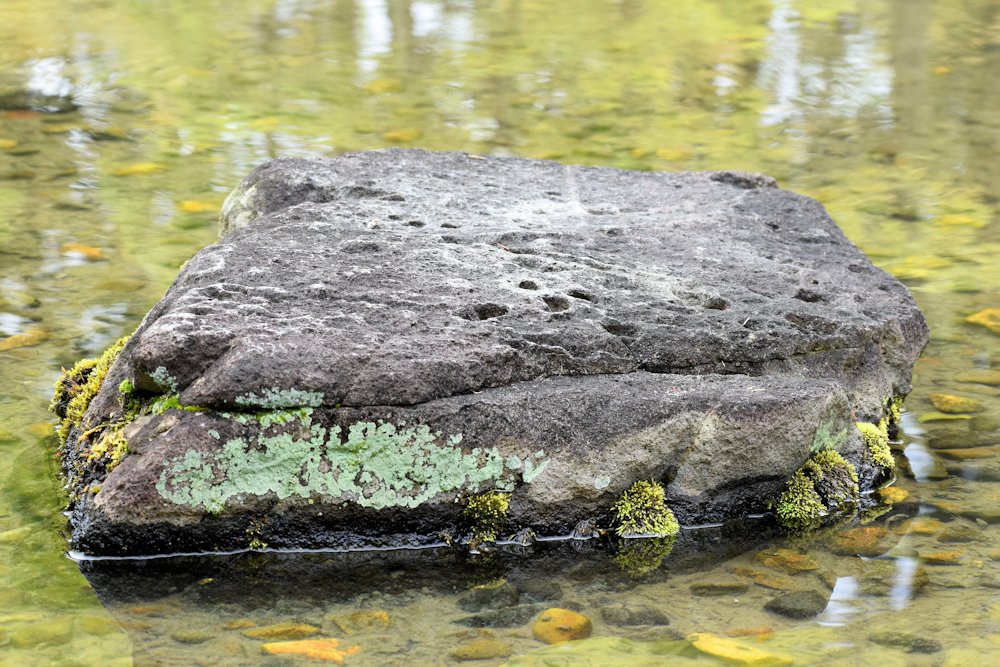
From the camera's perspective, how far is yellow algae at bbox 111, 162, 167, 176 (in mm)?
7113

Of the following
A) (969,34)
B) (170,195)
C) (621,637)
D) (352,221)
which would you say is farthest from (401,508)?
(969,34)

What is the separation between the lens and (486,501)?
11.0ft

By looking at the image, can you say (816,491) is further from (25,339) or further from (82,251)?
(82,251)

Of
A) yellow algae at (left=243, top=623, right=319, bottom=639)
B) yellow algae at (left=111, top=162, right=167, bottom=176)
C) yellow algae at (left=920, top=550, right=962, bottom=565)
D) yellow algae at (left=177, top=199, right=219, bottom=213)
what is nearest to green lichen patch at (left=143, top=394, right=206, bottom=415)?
yellow algae at (left=243, top=623, right=319, bottom=639)

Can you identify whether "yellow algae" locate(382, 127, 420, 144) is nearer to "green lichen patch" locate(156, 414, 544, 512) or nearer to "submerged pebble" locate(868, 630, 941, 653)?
"green lichen patch" locate(156, 414, 544, 512)

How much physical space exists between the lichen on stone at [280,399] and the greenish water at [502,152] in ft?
1.41

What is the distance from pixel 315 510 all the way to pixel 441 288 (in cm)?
82

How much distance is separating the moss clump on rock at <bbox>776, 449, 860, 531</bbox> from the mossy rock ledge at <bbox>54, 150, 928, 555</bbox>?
0.06 m

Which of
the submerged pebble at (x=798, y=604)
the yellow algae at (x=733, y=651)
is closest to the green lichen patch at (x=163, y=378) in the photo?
the yellow algae at (x=733, y=651)

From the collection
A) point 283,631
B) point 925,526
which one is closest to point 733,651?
point 925,526

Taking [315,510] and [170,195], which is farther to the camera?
[170,195]

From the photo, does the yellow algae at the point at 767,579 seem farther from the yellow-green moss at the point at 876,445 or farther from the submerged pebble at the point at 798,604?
the yellow-green moss at the point at 876,445

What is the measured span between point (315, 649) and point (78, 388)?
1738mm

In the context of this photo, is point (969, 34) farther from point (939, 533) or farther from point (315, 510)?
point (315, 510)
